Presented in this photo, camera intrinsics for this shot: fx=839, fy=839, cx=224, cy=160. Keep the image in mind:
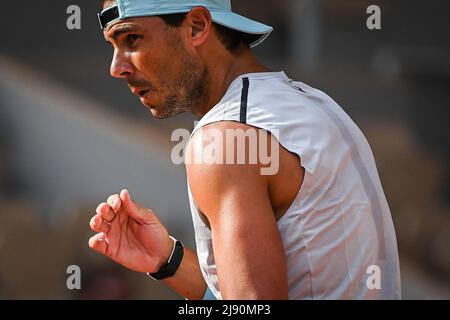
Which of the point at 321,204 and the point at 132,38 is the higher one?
the point at 132,38

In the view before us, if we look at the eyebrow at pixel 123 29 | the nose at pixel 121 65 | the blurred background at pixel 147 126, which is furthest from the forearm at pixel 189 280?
the blurred background at pixel 147 126

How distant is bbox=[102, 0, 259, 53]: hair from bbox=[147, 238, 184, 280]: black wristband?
2.26ft

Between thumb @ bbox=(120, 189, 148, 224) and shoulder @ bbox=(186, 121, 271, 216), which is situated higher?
shoulder @ bbox=(186, 121, 271, 216)

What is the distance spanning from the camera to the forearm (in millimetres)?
2641

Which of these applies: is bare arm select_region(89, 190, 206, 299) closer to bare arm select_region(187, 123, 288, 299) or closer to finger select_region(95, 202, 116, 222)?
finger select_region(95, 202, 116, 222)

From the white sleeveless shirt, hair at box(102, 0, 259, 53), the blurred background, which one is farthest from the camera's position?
the blurred background

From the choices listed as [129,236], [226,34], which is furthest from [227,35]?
[129,236]

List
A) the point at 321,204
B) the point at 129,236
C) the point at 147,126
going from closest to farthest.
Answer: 1. the point at 321,204
2. the point at 129,236
3. the point at 147,126

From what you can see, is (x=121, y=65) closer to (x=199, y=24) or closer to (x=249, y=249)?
(x=199, y=24)

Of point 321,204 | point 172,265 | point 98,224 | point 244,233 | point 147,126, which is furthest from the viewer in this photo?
point 147,126

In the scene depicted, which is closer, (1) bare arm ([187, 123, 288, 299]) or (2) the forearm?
(1) bare arm ([187, 123, 288, 299])

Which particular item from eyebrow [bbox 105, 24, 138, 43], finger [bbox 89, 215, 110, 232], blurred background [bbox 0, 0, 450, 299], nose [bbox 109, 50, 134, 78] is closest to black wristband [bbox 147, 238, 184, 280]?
finger [bbox 89, 215, 110, 232]

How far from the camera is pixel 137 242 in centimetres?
251

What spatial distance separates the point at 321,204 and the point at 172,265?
801 mm
